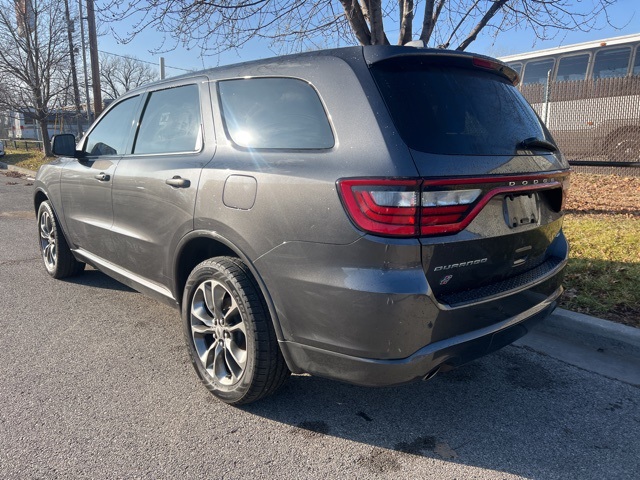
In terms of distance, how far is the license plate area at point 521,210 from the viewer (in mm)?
2223

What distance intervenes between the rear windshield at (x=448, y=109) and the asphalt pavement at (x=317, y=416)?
142cm

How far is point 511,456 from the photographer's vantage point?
2236 millimetres

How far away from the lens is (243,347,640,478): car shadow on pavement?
222 cm

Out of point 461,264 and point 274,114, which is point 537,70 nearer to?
point 274,114

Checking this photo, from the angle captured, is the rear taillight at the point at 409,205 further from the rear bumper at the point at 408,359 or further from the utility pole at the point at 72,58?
the utility pole at the point at 72,58

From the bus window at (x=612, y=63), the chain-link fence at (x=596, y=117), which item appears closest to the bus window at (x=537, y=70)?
the chain-link fence at (x=596, y=117)

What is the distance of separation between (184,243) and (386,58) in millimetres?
1518

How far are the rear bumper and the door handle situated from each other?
3.69 feet

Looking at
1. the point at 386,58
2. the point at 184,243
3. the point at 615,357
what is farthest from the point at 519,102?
the point at 184,243

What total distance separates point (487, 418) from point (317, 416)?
913 mm

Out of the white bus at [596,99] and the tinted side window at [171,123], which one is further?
the white bus at [596,99]

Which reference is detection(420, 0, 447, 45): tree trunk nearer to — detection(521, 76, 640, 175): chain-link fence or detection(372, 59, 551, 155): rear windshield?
detection(372, 59, 551, 155): rear windshield

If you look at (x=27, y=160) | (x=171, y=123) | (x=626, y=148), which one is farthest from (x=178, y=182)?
(x=27, y=160)

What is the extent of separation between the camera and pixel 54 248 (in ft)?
15.6
